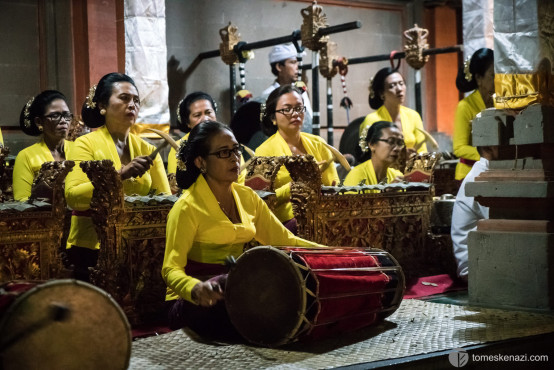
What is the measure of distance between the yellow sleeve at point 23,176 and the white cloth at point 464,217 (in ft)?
9.68

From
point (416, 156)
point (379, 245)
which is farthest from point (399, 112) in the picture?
point (379, 245)

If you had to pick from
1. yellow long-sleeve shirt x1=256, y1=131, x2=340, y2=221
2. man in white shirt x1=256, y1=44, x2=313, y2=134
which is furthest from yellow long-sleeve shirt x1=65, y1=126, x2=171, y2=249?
man in white shirt x1=256, y1=44, x2=313, y2=134

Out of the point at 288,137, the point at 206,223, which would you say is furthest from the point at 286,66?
the point at 206,223

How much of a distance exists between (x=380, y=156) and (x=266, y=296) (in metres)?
2.95

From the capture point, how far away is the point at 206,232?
4.23m

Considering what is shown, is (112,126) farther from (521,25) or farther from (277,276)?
(521,25)

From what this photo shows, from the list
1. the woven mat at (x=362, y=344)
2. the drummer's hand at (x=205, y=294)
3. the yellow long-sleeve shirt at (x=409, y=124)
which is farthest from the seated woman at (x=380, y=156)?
the drummer's hand at (x=205, y=294)

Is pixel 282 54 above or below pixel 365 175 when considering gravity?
above

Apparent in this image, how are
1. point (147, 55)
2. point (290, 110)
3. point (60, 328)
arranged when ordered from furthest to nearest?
point (147, 55) < point (290, 110) < point (60, 328)

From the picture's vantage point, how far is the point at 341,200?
5.73 metres

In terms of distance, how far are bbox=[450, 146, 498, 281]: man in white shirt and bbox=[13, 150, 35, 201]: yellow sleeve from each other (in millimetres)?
2950

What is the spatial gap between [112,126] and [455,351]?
104 inches

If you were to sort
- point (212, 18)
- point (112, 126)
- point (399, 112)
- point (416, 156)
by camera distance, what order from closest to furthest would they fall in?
point (112, 126), point (416, 156), point (399, 112), point (212, 18)

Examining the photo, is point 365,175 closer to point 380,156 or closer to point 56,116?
point 380,156
